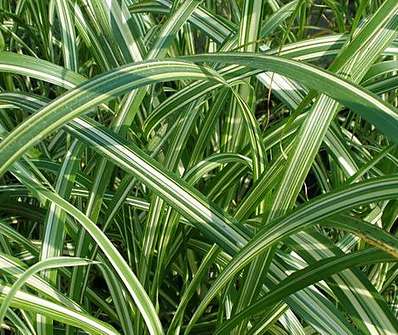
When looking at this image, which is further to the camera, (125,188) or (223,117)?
(223,117)

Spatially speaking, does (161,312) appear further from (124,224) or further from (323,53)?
(323,53)

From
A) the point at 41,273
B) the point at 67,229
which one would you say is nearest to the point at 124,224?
the point at 67,229

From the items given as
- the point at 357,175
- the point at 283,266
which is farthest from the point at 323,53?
the point at 283,266

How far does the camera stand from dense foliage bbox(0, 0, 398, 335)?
2.51 feet

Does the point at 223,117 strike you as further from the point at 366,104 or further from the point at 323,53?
the point at 366,104

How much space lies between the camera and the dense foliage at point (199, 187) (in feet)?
2.51

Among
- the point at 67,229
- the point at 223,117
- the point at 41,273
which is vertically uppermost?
the point at 223,117

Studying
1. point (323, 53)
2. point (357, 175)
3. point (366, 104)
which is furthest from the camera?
point (323, 53)

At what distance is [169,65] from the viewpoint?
78 centimetres

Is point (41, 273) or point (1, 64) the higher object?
point (1, 64)

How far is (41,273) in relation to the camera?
0.96 m

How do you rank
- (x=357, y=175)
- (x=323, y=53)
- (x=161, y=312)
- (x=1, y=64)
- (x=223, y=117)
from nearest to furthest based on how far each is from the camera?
(x=1, y=64)
(x=357, y=175)
(x=323, y=53)
(x=161, y=312)
(x=223, y=117)

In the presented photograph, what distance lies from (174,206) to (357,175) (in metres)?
0.25

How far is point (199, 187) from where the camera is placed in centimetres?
136
